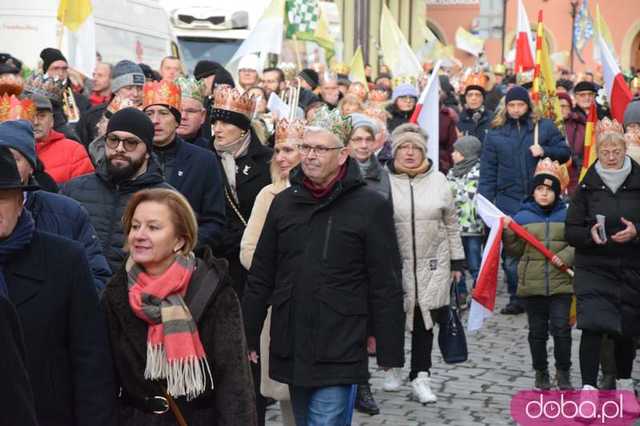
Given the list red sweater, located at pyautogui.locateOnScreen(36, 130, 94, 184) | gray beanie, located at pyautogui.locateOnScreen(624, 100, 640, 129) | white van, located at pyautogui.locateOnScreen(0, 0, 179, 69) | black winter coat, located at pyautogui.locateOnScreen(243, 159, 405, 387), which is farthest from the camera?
white van, located at pyautogui.locateOnScreen(0, 0, 179, 69)

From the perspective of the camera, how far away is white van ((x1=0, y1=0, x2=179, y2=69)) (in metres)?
17.0

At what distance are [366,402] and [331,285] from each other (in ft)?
8.47

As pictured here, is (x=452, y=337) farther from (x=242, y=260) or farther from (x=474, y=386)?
(x=242, y=260)

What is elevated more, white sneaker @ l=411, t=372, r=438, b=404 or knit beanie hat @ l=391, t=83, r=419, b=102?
knit beanie hat @ l=391, t=83, r=419, b=102

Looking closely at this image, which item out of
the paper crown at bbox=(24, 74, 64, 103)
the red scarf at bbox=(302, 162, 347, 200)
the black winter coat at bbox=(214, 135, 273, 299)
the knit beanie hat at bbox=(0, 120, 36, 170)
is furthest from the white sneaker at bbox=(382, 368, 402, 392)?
the knit beanie hat at bbox=(0, 120, 36, 170)

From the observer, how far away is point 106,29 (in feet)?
58.3

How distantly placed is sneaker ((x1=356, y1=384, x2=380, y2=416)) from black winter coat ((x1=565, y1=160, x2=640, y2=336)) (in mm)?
1371

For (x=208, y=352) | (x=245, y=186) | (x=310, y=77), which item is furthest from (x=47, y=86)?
(x=310, y=77)

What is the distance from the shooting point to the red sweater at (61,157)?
785cm

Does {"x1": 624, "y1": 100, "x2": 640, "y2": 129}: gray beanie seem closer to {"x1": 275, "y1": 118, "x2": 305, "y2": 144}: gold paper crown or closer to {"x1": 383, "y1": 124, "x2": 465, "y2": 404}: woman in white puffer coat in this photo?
{"x1": 383, "y1": 124, "x2": 465, "y2": 404}: woman in white puffer coat

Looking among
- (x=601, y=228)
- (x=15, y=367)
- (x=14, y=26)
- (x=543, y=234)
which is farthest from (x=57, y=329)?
(x=14, y=26)

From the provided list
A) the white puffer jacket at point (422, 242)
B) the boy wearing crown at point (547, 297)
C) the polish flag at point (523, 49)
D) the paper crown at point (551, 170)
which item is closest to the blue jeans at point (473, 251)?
the paper crown at point (551, 170)

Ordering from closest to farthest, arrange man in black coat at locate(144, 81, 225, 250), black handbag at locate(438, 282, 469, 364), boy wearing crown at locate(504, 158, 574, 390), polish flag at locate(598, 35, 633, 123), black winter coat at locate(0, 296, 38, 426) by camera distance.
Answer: black winter coat at locate(0, 296, 38, 426) < man in black coat at locate(144, 81, 225, 250) < black handbag at locate(438, 282, 469, 364) < boy wearing crown at locate(504, 158, 574, 390) < polish flag at locate(598, 35, 633, 123)

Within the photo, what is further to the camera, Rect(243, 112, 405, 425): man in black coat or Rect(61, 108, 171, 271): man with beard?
Rect(243, 112, 405, 425): man in black coat
